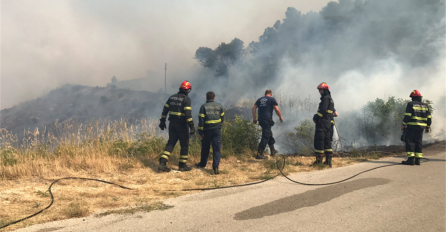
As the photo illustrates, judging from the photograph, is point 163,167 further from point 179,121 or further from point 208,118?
point 208,118

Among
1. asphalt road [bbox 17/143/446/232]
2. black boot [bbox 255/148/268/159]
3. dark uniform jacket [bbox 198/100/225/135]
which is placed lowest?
asphalt road [bbox 17/143/446/232]

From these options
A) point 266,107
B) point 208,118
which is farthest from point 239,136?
point 208,118

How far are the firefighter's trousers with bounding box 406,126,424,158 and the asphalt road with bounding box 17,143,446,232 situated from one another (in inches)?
54.7

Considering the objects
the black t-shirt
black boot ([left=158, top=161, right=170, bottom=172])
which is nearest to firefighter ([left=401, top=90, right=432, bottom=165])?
the black t-shirt

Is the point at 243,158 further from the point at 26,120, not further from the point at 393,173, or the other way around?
the point at 26,120

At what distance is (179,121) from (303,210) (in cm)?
331

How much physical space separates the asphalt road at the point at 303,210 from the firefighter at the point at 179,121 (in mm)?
1756

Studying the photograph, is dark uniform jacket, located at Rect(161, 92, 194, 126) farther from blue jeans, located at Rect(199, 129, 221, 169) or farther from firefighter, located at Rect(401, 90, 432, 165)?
firefighter, located at Rect(401, 90, 432, 165)

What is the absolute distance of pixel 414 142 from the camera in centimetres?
657

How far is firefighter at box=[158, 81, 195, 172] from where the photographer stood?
592cm

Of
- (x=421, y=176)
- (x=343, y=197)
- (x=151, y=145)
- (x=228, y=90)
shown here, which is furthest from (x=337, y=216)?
(x=228, y=90)

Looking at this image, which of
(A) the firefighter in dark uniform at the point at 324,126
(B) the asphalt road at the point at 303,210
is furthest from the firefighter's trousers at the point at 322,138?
(B) the asphalt road at the point at 303,210

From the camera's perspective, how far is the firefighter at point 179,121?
592cm

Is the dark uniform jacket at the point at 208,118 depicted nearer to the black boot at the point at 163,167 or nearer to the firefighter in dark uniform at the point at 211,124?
the firefighter in dark uniform at the point at 211,124
